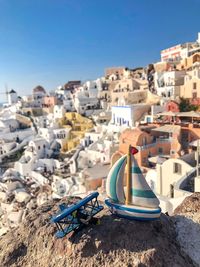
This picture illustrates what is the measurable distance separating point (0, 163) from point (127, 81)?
27380mm

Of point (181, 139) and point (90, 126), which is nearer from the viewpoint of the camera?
point (181, 139)

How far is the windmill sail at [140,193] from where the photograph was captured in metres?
9.24

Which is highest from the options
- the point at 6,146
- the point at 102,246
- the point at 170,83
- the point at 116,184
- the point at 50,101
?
the point at 170,83

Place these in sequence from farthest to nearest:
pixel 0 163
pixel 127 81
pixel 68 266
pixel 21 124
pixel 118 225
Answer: pixel 21 124
pixel 127 81
pixel 0 163
pixel 118 225
pixel 68 266

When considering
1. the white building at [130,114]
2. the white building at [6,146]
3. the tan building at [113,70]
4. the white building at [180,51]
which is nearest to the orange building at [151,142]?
the white building at [130,114]

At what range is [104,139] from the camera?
3519 centimetres

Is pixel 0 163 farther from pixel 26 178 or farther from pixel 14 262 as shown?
pixel 14 262

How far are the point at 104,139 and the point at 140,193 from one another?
85.1ft

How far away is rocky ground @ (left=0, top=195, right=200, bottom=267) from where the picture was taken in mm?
7887

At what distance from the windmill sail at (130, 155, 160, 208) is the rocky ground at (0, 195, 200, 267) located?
0.64 metres

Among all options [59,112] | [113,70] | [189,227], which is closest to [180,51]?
[113,70]

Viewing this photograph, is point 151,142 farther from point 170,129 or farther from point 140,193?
point 140,193

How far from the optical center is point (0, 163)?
4362 centimetres

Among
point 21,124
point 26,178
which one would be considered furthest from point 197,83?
point 21,124
